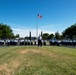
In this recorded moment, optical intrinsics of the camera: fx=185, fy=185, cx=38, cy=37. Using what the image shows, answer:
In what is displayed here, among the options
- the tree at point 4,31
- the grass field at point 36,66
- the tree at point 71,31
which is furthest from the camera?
the tree at point 71,31

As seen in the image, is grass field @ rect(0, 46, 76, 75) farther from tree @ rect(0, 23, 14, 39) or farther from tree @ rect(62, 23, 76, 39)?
tree @ rect(62, 23, 76, 39)

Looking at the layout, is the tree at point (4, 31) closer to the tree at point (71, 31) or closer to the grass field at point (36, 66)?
the tree at point (71, 31)

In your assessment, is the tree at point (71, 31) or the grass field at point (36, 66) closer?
the grass field at point (36, 66)

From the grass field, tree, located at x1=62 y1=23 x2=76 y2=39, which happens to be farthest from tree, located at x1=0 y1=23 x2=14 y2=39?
the grass field

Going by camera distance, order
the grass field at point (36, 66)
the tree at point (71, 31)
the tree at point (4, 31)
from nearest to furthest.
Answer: the grass field at point (36, 66), the tree at point (4, 31), the tree at point (71, 31)

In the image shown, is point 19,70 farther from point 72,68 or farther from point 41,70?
point 72,68

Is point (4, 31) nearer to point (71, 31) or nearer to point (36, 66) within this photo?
point (71, 31)

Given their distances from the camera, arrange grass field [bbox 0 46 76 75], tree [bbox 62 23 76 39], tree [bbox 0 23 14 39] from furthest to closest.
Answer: tree [bbox 62 23 76 39]
tree [bbox 0 23 14 39]
grass field [bbox 0 46 76 75]

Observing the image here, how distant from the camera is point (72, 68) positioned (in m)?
15.0

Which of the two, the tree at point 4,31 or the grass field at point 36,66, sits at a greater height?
the tree at point 4,31

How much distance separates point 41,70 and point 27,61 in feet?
8.23

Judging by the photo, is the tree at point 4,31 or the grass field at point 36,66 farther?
the tree at point 4,31

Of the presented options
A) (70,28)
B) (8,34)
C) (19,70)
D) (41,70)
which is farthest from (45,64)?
(70,28)

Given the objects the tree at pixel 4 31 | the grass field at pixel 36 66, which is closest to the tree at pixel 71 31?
the tree at pixel 4 31
